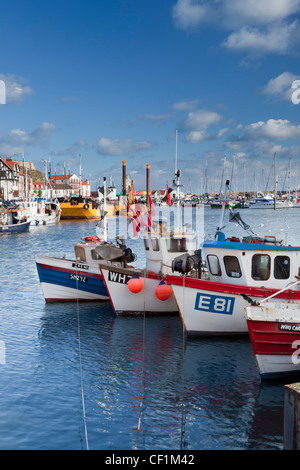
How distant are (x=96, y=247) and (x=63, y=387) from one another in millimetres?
10645

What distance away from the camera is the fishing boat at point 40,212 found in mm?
94525

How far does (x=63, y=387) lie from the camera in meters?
14.5

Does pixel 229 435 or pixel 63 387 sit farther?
pixel 63 387

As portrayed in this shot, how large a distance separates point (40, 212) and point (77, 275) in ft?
260

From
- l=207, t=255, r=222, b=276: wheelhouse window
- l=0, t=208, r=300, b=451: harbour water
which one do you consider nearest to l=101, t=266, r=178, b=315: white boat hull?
l=0, t=208, r=300, b=451: harbour water

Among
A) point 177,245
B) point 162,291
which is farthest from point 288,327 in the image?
point 177,245

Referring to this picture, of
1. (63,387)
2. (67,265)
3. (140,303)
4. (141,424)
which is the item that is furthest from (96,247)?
(141,424)

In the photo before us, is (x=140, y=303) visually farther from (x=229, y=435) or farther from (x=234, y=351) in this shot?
(x=229, y=435)

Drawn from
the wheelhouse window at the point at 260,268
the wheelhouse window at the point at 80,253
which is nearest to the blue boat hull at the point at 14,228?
the wheelhouse window at the point at 80,253

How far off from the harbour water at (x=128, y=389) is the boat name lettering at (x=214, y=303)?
54.3 inches

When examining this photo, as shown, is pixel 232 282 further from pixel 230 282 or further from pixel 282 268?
pixel 282 268

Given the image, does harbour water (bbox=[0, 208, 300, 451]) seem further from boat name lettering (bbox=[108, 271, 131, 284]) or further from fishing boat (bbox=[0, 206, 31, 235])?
fishing boat (bbox=[0, 206, 31, 235])

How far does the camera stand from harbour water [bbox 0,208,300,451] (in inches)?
450

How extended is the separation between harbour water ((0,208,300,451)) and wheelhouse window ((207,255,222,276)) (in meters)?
2.74
